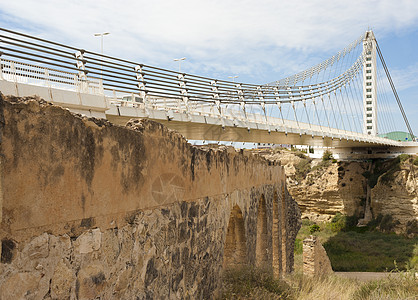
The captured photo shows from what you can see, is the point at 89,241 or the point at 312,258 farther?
the point at 312,258

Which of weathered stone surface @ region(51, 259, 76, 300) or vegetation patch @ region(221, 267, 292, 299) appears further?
vegetation patch @ region(221, 267, 292, 299)

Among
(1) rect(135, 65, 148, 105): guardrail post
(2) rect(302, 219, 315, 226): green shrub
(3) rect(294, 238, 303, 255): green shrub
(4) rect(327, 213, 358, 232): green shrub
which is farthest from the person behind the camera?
(2) rect(302, 219, 315, 226): green shrub

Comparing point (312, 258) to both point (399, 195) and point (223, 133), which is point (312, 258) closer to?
point (223, 133)

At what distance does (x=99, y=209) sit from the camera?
237 cm

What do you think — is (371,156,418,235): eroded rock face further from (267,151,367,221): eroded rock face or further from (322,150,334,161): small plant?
(322,150,334,161): small plant

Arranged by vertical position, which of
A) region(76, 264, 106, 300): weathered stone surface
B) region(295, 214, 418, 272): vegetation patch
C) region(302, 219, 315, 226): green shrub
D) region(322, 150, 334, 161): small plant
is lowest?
region(295, 214, 418, 272): vegetation patch

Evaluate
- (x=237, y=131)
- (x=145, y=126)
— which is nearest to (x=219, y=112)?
(x=237, y=131)

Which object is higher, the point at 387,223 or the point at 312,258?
the point at 312,258

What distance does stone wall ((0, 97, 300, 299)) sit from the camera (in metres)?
1.85

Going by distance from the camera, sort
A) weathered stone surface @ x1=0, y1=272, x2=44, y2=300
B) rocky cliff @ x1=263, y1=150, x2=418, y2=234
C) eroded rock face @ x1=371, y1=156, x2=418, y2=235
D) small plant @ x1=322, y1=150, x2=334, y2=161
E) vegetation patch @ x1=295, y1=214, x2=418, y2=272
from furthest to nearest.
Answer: small plant @ x1=322, y1=150, x2=334, y2=161
rocky cliff @ x1=263, y1=150, x2=418, y2=234
eroded rock face @ x1=371, y1=156, x2=418, y2=235
vegetation patch @ x1=295, y1=214, x2=418, y2=272
weathered stone surface @ x1=0, y1=272, x2=44, y2=300

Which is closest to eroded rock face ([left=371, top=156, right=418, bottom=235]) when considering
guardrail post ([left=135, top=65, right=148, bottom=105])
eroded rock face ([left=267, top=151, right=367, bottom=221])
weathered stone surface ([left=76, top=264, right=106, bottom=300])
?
eroded rock face ([left=267, top=151, right=367, bottom=221])

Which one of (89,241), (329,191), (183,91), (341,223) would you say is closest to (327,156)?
(329,191)

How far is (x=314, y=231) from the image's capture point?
89.3 ft

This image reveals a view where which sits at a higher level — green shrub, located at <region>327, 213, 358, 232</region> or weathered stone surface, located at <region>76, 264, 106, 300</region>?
weathered stone surface, located at <region>76, 264, 106, 300</region>
